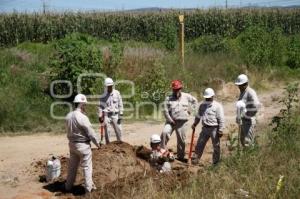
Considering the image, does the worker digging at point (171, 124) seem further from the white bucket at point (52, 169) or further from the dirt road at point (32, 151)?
the dirt road at point (32, 151)

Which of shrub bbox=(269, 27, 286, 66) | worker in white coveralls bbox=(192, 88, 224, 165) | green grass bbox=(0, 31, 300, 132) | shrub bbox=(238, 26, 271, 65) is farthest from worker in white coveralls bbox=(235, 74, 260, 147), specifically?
shrub bbox=(269, 27, 286, 66)

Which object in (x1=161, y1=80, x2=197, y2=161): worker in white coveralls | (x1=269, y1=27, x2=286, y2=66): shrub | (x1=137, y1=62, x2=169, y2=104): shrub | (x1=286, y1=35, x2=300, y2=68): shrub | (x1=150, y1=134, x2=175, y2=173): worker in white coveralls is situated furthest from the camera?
(x1=286, y1=35, x2=300, y2=68): shrub

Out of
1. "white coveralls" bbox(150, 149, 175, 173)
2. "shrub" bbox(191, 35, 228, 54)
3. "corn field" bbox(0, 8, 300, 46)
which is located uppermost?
"corn field" bbox(0, 8, 300, 46)

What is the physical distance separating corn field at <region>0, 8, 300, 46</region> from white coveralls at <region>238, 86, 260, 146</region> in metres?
24.1

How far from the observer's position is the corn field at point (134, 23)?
3591 cm

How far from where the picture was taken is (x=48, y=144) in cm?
1489

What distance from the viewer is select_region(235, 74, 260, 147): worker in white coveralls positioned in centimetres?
1139

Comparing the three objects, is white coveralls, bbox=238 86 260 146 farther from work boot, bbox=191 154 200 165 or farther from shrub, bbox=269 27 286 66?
shrub, bbox=269 27 286 66

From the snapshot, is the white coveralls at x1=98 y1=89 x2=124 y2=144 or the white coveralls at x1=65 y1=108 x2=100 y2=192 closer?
the white coveralls at x1=65 y1=108 x2=100 y2=192

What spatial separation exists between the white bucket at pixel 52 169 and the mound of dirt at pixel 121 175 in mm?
145

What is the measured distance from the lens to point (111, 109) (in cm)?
1313

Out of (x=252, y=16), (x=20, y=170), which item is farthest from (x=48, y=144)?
(x=252, y=16)

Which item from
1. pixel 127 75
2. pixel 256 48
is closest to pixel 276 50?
pixel 256 48

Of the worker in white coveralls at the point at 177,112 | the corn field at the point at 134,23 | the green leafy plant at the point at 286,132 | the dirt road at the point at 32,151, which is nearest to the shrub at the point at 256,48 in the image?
the dirt road at the point at 32,151
